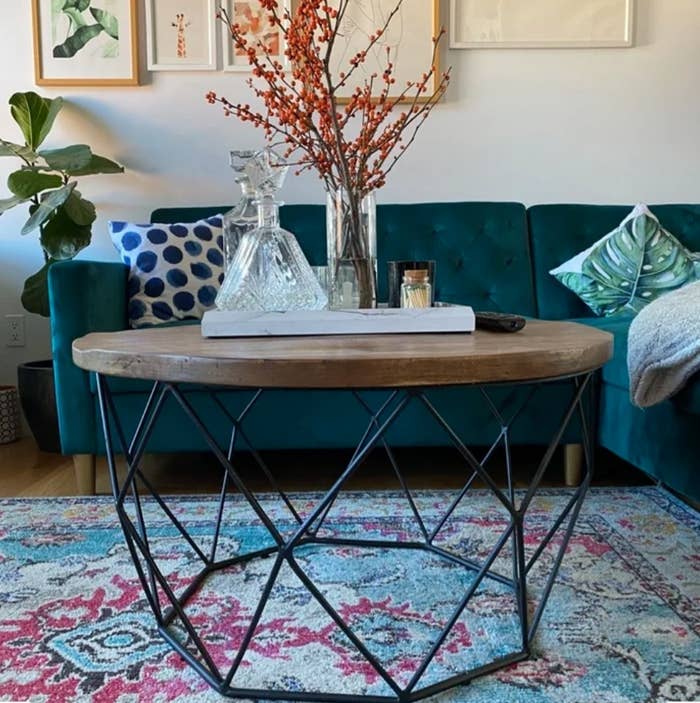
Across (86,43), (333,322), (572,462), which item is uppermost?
(86,43)

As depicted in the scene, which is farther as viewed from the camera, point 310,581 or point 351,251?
point 351,251

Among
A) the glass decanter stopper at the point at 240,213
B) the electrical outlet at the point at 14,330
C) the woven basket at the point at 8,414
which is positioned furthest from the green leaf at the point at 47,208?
Answer: the glass decanter stopper at the point at 240,213

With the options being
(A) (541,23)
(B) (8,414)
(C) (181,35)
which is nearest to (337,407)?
(B) (8,414)

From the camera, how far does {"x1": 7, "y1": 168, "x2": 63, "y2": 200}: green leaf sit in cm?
229

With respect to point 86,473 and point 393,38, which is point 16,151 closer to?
point 86,473

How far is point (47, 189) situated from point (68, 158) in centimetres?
13

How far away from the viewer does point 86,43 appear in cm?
263

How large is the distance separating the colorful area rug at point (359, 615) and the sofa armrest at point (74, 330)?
10.0 inches

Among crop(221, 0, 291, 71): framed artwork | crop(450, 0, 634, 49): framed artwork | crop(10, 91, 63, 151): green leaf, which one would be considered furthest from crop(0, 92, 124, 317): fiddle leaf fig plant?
crop(450, 0, 634, 49): framed artwork

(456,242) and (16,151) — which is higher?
(16,151)

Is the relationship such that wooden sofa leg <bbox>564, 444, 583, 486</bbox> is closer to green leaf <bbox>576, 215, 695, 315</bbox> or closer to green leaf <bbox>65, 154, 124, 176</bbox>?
green leaf <bbox>576, 215, 695, 315</bbox>

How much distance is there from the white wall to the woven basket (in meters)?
0.16

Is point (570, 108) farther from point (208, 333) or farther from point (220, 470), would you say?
point (208, 333)

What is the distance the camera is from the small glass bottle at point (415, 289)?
124 centimetres
